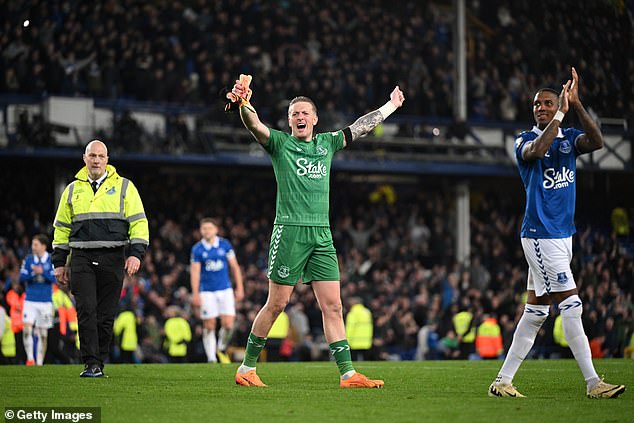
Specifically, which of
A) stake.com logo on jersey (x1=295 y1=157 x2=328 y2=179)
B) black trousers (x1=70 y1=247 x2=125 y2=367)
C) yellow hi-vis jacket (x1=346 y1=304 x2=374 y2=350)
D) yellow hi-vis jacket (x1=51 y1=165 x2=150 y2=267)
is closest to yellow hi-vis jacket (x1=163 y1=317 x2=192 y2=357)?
yellow hi-vis jacket (x1=346 y1=304 x2=374 y2=350)

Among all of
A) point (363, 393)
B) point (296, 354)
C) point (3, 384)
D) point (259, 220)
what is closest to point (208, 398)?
point (363, 393)

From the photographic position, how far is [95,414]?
709 cm

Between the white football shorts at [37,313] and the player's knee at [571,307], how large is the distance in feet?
35.5

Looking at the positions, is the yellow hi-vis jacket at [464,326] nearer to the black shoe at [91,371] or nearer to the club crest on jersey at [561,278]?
the black shoe at [91,371]

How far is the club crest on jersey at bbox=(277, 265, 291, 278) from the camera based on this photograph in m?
9.30

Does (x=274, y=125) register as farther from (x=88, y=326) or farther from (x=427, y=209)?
(x=88, y=326)

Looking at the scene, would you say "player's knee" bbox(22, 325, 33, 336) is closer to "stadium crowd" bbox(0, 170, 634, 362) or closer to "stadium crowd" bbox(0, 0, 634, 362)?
"stadium crowd" bbox(0, 0, 634, 362)

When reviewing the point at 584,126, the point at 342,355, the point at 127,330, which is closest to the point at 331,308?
the point at 342,355

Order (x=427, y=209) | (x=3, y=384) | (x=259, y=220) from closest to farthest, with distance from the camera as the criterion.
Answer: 1. (x=3, y=384)
2. (x=259, y=220)
3. (x=427, y=209)

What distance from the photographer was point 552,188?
8.59 meters

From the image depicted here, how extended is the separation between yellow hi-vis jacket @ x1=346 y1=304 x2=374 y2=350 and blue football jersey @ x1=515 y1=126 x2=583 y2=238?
47.9ft

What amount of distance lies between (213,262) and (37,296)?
278 centimetres

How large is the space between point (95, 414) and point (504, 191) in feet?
92.0

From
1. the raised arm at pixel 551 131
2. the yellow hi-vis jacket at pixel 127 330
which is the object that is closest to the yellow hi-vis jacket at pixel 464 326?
the yellow hi-vis jacket at pixel 127 330
